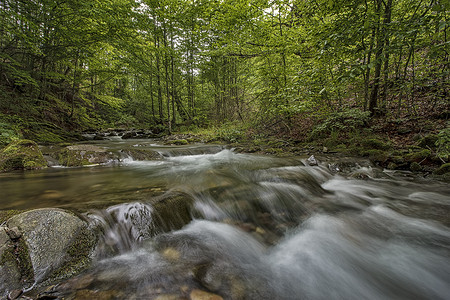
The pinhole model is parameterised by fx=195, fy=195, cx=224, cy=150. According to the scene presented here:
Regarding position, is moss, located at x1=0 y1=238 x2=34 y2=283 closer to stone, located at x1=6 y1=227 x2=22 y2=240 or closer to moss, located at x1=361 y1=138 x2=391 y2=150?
stone, located at x1=6 y1=227 x2=22 y2=240

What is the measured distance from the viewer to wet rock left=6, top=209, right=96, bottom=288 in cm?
152

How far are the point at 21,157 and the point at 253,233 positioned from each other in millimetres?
5626

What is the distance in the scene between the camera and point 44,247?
1.56m

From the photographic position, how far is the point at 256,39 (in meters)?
7.27

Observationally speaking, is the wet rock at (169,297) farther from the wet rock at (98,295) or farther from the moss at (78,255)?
the moss at (78,255)

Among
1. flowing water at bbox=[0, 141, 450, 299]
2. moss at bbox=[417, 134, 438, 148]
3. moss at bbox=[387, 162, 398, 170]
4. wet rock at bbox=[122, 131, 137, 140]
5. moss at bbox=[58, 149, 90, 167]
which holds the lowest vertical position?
flowing water at bbox=[0, 141, 450, 299]

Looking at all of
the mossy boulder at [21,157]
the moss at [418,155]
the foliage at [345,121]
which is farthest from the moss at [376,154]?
the mossy boulder at [21,157]

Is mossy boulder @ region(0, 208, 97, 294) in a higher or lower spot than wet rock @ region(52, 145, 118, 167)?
lower

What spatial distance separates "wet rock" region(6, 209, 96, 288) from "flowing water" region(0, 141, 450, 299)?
15cm

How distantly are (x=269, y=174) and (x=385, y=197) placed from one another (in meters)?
2.18

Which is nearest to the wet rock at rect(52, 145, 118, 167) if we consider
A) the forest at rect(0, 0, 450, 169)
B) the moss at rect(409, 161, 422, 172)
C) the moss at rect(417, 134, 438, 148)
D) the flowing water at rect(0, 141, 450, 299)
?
the flowing water at rect(0, 141, 450, 299)

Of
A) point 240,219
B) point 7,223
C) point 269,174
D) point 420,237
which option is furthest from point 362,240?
point 7,223

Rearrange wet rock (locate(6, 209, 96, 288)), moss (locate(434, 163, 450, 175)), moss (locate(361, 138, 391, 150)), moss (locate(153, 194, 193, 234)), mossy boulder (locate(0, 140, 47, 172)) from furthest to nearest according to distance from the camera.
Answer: moss (locate(361, 138, 391, 150)) → mossy boulder (locate(0, 140, 47, 172)) → moss (locate(434, 163, 450, 175)) → moss (locate(153, 194, 193, 234)) → wet rock (locate(6, 209, 96, 288))

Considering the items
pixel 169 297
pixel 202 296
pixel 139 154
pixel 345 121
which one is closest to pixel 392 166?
pixel 345 121
